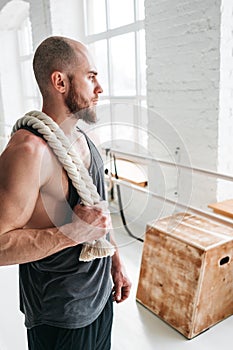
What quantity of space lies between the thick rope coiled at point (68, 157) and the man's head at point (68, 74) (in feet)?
0.26

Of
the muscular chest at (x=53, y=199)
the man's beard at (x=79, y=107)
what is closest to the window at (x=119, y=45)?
the man's beard at (x=79, y=107)

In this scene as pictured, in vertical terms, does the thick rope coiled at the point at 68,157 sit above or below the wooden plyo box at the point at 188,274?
above

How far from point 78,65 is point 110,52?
312 centimetres

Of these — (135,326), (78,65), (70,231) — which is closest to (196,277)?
(135,326)

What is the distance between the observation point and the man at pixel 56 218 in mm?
793

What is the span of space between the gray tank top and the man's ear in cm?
20

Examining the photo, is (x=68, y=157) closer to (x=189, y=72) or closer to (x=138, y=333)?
(x=138, y=333)

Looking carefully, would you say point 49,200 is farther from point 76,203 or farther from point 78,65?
point 78,65

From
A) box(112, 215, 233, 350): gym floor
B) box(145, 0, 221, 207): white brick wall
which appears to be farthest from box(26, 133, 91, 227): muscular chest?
box(145, 0, 221, 207): white brick wall

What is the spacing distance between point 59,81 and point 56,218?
356mm

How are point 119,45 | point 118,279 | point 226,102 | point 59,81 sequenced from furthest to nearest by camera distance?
1. point 119,45
2. point 226,102
3. point 118,279
4. point 59,81

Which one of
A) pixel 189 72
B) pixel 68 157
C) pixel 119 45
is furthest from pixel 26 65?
pixel 68 157

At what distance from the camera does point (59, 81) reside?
34.5 inches

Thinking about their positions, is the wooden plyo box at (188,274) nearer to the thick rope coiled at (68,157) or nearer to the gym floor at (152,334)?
the gym floor at (152,334)
